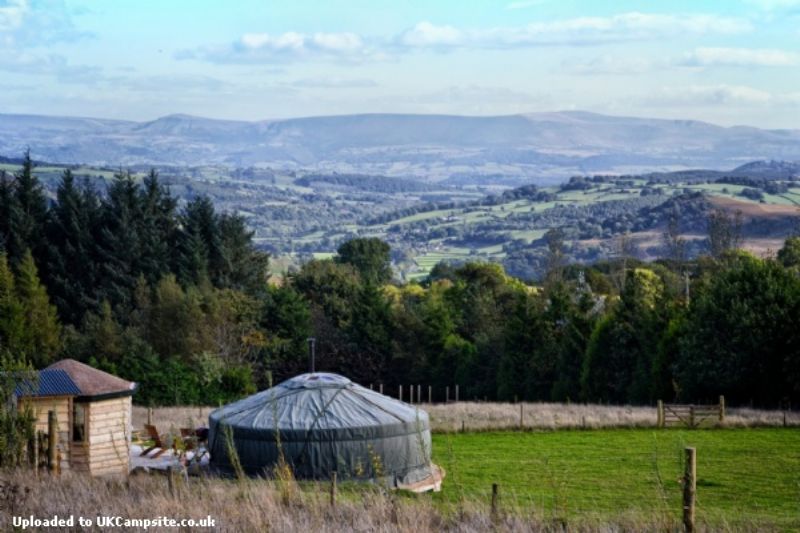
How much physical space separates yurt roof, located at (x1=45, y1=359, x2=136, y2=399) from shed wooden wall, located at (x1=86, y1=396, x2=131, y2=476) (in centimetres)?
18

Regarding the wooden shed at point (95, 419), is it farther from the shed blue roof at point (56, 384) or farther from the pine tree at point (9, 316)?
the pine tree at point (9, 316)

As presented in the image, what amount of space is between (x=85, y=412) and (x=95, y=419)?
215mm

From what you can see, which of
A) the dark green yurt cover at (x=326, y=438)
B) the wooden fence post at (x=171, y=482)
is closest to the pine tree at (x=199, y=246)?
the dark green yurt cover at (x=326, y=438)

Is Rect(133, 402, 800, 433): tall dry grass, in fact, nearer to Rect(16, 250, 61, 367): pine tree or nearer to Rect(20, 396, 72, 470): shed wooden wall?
Rect(20, 396, 72, 470): shed wooden wall

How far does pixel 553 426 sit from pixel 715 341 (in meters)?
6.73

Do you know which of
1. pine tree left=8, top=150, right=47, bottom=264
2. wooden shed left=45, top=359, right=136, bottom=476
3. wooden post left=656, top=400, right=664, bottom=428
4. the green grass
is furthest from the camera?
pine tree left=8, top=150, right=47, bottom=264

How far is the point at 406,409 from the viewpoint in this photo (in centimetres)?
1923

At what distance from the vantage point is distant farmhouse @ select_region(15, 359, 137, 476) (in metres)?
17.4

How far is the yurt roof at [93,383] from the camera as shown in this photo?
17.8 meters

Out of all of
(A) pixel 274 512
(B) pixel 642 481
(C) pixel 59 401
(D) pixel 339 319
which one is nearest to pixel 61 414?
(C) pixel 59 401

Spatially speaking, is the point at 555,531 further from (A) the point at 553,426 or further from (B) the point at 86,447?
(A) the point at 553,426

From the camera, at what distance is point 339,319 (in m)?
45.0

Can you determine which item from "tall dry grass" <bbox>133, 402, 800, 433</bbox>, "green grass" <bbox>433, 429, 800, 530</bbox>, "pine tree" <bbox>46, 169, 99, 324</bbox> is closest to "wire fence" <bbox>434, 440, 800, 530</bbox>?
"green grass" <bbox>433, 429, 800, 530</bbox>

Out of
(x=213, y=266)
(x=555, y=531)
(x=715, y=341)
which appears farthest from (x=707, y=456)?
(x=213, y=266)
